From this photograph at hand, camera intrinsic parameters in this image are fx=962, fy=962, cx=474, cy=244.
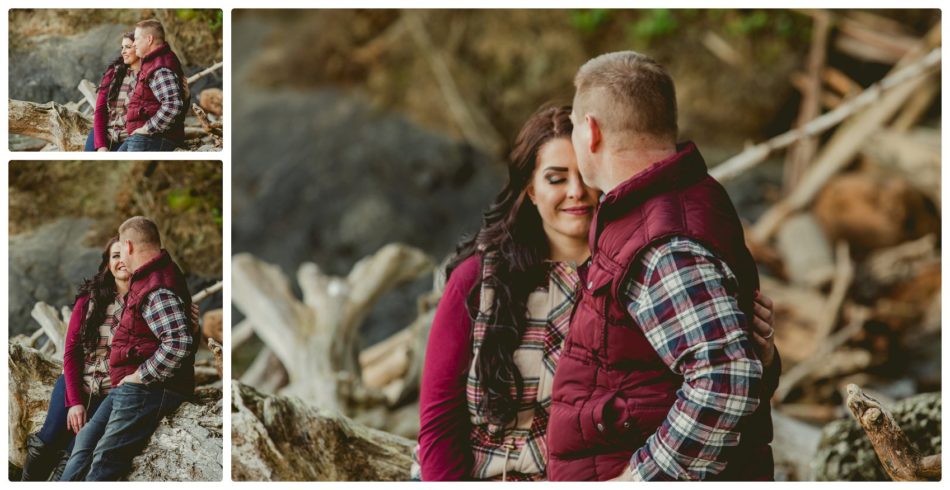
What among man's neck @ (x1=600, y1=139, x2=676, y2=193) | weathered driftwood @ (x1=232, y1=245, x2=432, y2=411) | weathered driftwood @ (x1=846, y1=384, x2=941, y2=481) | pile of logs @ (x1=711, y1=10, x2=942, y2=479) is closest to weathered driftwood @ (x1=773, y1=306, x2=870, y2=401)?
pile of logs @ (x1=711, y1=10, x2=942, y2=479)

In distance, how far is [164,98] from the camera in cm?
354

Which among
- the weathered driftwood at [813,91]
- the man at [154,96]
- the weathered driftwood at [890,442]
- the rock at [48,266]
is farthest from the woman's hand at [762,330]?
the weathered driftwood at [813,91]

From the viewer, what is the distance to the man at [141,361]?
11.1ft

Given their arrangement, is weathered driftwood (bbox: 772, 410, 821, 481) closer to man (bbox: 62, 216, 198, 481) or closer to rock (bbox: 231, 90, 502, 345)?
man (bbox: 62, 216, 198, 481)

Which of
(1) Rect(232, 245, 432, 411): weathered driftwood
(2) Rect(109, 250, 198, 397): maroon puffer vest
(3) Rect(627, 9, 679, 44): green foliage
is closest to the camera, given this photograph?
(2) Rect(109, 250, 198, 397): maroon puffer vest

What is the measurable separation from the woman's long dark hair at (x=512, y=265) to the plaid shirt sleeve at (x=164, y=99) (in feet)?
4.21

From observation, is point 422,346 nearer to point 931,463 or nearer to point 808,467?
point 808,467

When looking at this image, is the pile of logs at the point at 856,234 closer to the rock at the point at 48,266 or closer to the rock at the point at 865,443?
the rock at the point at 865,443

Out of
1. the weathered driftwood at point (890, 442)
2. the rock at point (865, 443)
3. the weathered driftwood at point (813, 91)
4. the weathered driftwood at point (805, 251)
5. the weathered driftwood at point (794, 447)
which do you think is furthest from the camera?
the weathered driftwood at point (813, 91)

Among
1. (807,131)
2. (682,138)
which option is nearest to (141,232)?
(807,131)

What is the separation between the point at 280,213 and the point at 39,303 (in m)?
5.40

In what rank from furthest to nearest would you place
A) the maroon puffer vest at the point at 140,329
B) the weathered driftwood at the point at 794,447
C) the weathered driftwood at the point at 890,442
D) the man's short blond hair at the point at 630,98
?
the weathered driftwood at the point at 794,447
the maroon puffer vest at the point at 140,329
the weathered driftwood at the point at 890,442
the man's short blond hair at the point at 630,98

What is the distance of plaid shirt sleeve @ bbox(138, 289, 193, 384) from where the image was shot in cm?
337

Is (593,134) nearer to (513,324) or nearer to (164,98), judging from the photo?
(513,324)
